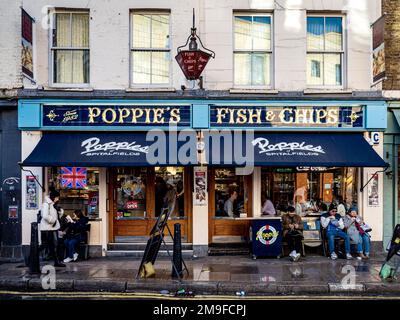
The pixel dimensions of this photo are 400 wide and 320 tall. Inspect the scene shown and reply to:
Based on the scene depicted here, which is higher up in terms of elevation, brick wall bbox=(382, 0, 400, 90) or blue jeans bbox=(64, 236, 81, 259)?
brick wall bbox=(382, 0, 400, 90)

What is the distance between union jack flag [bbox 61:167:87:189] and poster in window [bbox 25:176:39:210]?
76cm

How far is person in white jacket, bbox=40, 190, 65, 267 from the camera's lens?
1029cm

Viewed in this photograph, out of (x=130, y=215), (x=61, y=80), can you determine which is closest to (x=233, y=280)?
(x=130, y=215)

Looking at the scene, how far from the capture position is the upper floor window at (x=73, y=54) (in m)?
12.0

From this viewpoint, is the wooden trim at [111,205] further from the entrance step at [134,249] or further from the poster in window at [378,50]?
the poster in window at [378,50]

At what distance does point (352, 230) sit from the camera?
11.4 metres

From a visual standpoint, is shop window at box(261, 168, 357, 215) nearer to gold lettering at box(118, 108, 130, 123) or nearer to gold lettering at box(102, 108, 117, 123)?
gold lettering at box(118, 108, 130, 123)

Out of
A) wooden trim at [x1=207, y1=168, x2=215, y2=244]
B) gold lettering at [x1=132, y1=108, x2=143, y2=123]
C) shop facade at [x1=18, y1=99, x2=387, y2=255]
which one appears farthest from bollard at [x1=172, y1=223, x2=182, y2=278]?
gold lettering at [x1=132, y1=108, x2=143, y2=123]

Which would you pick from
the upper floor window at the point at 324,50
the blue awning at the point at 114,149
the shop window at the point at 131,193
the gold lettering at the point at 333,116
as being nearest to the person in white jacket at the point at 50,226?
the blue awning at the point at 114,149

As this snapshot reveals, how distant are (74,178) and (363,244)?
8.21 m

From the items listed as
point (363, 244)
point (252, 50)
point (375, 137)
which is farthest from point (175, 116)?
point (363, 244)

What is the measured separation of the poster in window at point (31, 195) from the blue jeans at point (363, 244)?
28.9ft

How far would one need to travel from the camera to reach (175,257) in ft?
30.1

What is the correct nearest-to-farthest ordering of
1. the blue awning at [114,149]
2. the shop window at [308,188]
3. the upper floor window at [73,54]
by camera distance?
the blue awning at [114,149], the upper floor window at [73,54], the shop window at [308,188]
